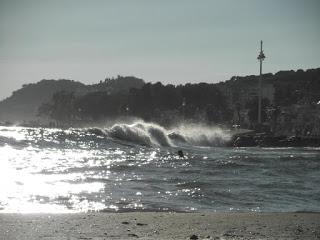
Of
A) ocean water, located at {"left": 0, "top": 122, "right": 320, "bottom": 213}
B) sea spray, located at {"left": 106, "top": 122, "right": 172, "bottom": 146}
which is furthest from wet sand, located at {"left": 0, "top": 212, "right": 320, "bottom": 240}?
sea spray, located at {"left": 106, "top": 122, "right": 172, "bottom": 146}

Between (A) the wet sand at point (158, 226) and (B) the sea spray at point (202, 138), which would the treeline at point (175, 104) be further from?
(A) the wet sand at point (158, 226)

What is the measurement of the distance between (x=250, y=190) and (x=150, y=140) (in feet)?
134

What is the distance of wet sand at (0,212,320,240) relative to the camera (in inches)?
357

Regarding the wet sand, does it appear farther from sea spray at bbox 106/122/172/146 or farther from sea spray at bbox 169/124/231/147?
sea spray at bbox 169/124/231/147

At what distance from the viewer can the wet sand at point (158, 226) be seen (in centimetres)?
906

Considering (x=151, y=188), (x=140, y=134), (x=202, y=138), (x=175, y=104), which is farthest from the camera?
(x=175, y=104)

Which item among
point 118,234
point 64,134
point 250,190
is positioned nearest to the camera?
point 118,234

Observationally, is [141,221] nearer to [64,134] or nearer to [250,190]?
[250,190]

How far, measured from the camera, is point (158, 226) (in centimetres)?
1013

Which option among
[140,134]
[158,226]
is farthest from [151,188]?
[140,134]

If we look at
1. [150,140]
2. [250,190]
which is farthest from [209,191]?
[150,140]

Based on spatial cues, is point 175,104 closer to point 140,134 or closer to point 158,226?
point 140,134

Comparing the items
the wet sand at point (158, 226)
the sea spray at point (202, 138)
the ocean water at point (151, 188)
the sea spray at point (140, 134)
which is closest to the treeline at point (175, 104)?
the sea spray at point (202, 138)

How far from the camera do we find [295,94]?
546 feet
